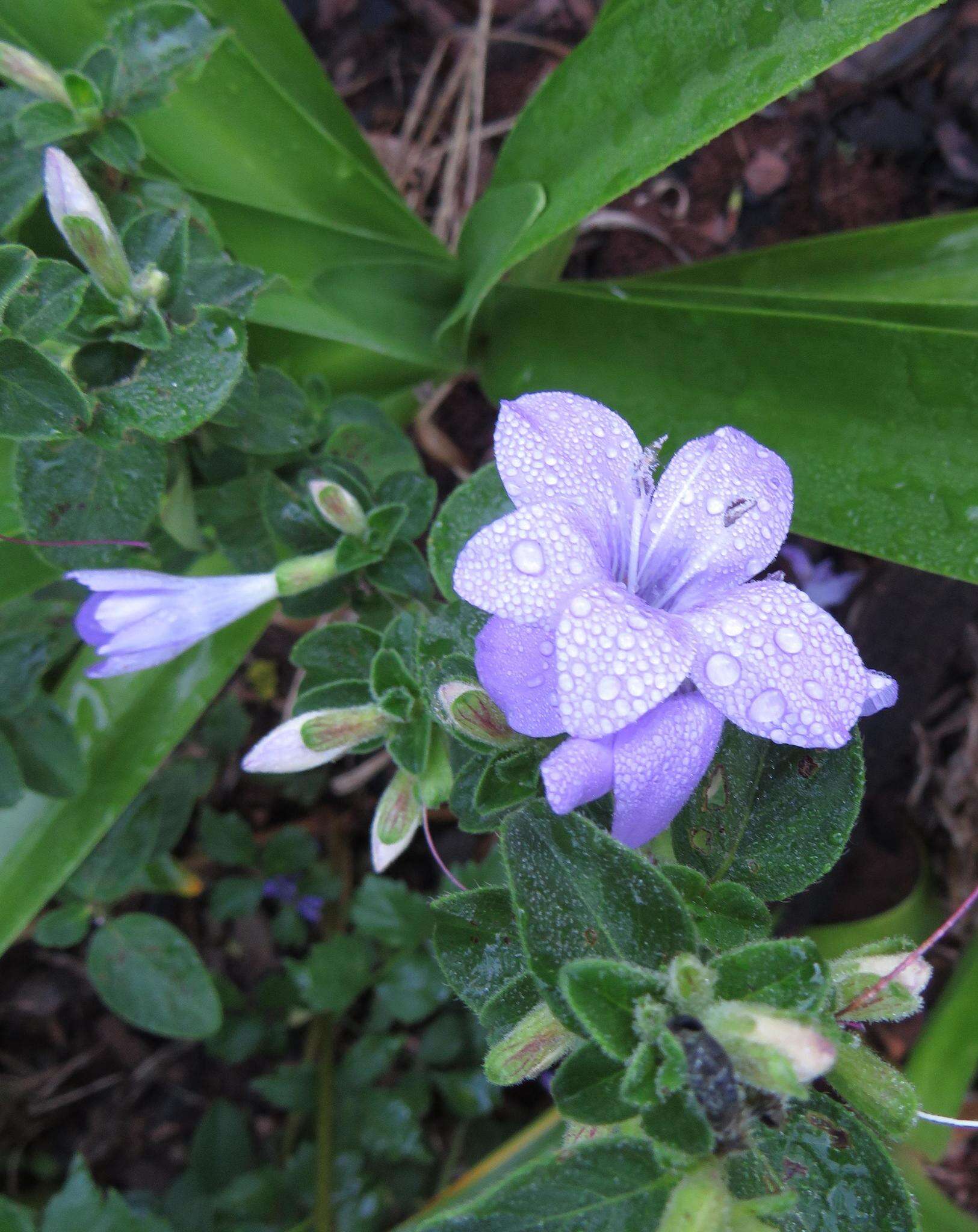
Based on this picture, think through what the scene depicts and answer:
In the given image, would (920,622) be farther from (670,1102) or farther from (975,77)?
(670,1102)

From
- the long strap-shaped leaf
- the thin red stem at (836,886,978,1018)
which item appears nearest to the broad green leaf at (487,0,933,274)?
the long strap-shaped leaf

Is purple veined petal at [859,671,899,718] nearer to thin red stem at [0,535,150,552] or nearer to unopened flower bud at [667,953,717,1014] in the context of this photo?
unopened flower bud at [667,953,717,1014]

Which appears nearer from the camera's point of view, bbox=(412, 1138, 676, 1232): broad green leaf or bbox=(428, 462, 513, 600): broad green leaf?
bbox=(412, 1138, 676, 1232): broad green leaf

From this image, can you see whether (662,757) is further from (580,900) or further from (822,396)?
(822,396)

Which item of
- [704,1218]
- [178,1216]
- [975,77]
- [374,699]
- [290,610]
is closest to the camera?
[704,1218]

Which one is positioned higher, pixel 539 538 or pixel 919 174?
pixel 539 538

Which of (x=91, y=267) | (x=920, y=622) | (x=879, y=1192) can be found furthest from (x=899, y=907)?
(x=91, y=267)

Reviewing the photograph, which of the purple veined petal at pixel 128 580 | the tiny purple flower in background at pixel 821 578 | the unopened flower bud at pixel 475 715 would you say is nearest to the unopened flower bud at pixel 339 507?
the purple veined petal at pixel 128 580
